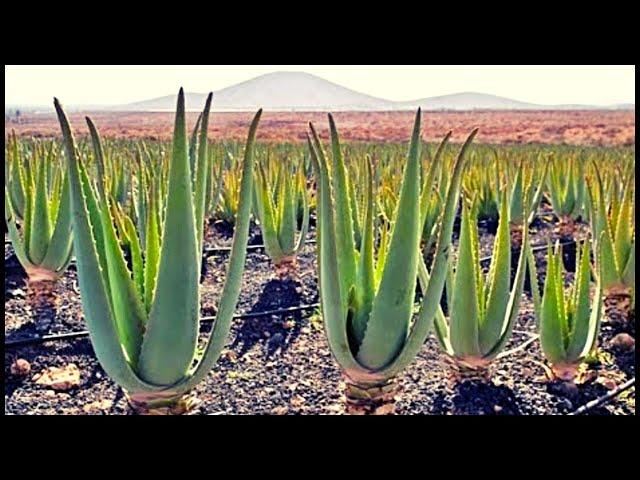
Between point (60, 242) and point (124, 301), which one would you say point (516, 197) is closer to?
point (60, 242)

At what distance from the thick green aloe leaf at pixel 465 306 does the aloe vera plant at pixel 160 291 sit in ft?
2.44

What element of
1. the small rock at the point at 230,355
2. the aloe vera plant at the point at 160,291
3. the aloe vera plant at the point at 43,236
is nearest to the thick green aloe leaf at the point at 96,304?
the aloe vera plant at the point at 160,291

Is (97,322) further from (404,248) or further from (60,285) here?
(60,285)

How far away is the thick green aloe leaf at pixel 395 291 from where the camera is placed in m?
1.17

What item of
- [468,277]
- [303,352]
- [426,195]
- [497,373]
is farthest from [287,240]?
[426,195]

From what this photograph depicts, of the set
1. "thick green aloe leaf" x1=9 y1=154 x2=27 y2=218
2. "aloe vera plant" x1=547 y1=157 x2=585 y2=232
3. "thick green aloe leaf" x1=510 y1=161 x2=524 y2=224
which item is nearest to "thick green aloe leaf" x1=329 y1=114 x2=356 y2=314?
"thick green aloe leaf" x1=9 y1=154 x2=27 y2=218

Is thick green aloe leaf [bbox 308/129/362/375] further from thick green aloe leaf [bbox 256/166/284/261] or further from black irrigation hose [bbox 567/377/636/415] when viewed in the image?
thick green aloe leaf [bbox 256/166/284/261]

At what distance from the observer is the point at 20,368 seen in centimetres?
212

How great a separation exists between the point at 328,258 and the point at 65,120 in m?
0.48

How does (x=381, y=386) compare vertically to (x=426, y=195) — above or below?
below

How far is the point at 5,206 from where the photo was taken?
2.72m

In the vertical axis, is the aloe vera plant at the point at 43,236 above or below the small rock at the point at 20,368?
above

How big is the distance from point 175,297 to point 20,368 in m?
1.35

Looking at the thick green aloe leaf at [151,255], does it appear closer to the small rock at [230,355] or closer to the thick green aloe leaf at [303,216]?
the small rock at [230,355]
